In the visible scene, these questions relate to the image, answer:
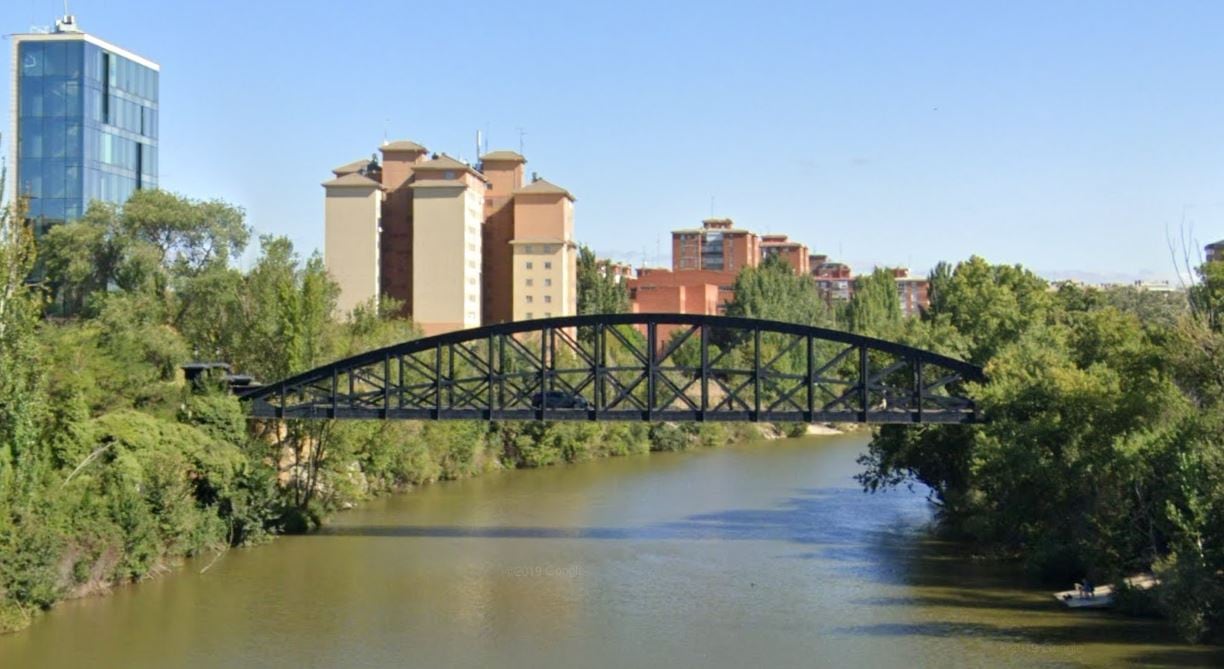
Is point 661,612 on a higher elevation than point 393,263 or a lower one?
lower

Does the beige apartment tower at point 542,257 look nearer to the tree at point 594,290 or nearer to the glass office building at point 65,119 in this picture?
the tree at point 594,290

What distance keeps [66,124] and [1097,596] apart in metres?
40.6

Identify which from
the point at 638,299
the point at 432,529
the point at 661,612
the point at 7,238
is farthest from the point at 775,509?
the point at 638,299

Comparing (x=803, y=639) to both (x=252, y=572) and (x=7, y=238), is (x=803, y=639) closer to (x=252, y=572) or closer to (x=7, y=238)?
(x=252, y=572)

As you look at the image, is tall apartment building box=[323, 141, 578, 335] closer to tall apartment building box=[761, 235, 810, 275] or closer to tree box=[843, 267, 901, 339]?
tree box=[843, 267, 901, 339]

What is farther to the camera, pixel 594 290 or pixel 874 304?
pixel 874 304

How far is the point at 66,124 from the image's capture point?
49219 mm

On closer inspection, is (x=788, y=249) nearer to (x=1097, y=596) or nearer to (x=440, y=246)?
(x=440, y=246)

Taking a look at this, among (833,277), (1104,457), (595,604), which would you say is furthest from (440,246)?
(833,277)

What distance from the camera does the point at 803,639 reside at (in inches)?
860

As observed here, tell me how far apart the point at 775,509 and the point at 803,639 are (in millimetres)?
14877

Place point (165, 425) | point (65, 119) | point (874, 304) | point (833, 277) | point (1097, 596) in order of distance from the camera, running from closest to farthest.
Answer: point (1097, 596) → point (165, 425) → point (65, 119) → point (874, 304) → point (833, 277)

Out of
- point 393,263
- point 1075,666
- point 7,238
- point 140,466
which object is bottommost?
point 1075,666

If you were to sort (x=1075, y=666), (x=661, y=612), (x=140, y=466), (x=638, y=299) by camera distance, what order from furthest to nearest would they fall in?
(x=638, y=299) < (x=140, y=466) < (x=661, y=612) < (x=1075, y=666)
